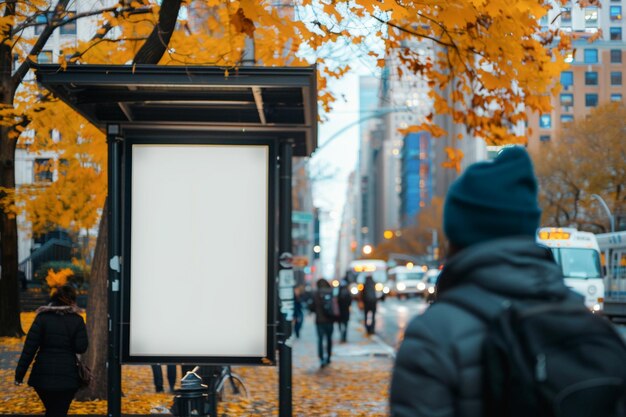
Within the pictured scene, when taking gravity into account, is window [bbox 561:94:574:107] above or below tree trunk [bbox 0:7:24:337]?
above

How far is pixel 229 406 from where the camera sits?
13219 mm

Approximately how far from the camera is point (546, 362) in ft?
A: 8.70

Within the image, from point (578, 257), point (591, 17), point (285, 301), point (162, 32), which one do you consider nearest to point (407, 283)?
point (578, 257)

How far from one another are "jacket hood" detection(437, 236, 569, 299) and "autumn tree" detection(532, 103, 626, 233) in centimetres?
2167

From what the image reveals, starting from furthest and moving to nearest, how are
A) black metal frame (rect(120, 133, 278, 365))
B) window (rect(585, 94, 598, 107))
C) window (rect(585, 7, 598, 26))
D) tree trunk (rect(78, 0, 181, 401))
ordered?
1. window (rect(585, 94, 598, 107))
2. window (rect(585, 7, 598, 26))
3. tree trunk (rect(78, 0, 181, 401))
4. black metal frame (rect(120, 133, 278, 365))

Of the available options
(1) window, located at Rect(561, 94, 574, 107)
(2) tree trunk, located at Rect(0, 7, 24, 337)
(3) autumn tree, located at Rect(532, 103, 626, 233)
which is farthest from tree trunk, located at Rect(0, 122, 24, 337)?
(1) window, located at Rect(561, 94, 574, 107)

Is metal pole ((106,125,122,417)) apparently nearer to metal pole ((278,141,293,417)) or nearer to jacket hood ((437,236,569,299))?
metal pole ((278,141,293,417))

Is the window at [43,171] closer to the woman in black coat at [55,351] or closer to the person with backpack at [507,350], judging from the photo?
the woman in black coat at [55,351]

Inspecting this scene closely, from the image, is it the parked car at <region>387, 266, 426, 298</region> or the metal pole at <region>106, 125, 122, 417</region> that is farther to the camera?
the parked car at <region>387, 266, 426, 298</region>

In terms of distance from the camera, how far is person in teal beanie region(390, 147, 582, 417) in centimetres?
265

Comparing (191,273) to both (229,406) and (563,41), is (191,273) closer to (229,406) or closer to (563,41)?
(229,406)

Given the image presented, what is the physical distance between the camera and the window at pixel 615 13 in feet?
44.7

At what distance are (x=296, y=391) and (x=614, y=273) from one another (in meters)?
20.8

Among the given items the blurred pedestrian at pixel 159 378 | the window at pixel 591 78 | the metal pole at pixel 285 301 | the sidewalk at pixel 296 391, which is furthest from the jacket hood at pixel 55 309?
the window at pixel 591 78
